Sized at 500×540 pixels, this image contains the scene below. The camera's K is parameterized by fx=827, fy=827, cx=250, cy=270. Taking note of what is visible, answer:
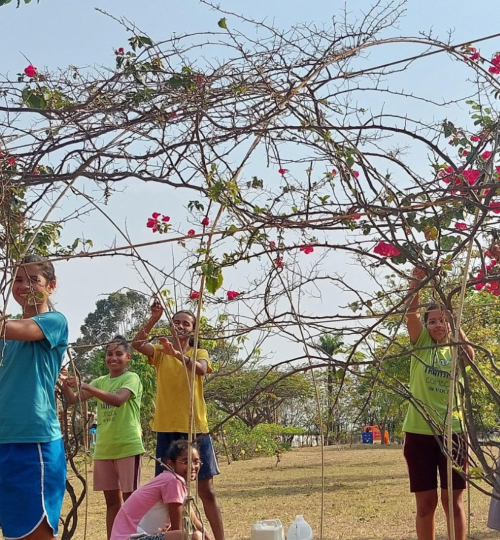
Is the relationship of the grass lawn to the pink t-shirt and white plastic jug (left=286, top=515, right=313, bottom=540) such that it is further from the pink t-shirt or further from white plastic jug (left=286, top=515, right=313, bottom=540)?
the pink t-shirt

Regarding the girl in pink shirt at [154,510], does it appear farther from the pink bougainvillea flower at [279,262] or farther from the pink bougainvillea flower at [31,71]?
the pink bougainvillea flower at [31,71]

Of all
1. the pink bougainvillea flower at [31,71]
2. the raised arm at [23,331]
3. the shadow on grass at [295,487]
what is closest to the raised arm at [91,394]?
the raised arm at [23,331]

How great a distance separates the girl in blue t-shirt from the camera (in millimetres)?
2617

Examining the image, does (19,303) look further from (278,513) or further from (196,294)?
(278,513)

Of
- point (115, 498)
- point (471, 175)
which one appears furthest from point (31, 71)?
point (115, 498)

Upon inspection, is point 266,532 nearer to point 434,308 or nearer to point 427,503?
point 427,503

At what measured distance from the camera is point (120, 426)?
4316 mm

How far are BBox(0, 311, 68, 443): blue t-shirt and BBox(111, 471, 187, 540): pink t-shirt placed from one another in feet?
2.81

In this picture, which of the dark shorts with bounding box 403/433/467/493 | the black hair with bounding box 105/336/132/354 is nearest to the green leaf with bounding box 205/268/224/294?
the black hair with bounding box 105/336/132/354

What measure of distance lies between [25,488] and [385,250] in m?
1.36

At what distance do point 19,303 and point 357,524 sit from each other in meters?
3.69

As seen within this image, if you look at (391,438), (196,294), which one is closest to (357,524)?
(196,294)

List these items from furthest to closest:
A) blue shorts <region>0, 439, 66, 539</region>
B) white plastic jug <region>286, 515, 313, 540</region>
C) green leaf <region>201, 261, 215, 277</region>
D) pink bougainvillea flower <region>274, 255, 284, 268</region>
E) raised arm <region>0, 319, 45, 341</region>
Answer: white plastic jug <region>286, 515, 313, 540</region>
pink bougainvillea flower <region>274, 255, 284, 268</region>
blue shorts <region>0, 439, 66, 539</region>
raised arm <region>0, 319, 45, 341</region>
green leaf <region>201, 261, 215, 277</region>

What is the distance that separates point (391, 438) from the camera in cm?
2305
